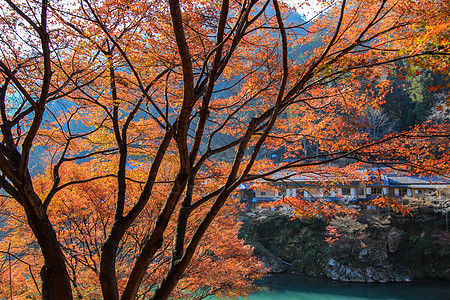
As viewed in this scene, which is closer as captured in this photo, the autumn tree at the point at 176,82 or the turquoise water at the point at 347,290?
the autumn tree at the point at 176,82

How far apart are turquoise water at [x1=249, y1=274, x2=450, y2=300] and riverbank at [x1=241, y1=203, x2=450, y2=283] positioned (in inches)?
23.6

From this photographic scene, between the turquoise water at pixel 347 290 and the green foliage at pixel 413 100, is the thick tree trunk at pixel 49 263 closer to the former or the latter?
the turquoise water at pixel 347 290

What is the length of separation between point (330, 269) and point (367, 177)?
42.0 feet

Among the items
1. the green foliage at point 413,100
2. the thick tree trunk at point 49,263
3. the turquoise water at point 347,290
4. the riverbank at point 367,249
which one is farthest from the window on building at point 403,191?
the thick tree trunk at point 49,263

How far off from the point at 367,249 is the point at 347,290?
299 centimetres

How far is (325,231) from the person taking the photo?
1762 centimetres

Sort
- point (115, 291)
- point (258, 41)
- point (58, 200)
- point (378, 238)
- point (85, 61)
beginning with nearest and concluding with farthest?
point (115, 291) → point (85, 61) → point (258, 41) → point (58, 200) → point (378, 238)

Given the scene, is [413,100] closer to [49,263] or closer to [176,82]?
[176,82]

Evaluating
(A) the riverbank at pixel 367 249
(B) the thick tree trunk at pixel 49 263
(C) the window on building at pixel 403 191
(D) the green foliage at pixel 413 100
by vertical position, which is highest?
(D) the green foliage at pixel 413 100

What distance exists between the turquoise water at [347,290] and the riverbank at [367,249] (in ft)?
1.97

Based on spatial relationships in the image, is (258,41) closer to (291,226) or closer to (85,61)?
(85,61)

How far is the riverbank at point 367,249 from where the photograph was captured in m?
14.9

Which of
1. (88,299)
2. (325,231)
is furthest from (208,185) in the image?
(325,231)

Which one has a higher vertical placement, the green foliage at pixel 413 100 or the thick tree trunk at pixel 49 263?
the green foliage at pixel 413 100
